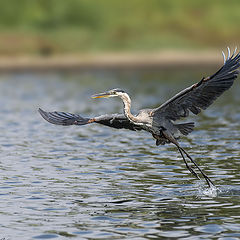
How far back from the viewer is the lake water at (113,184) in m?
12.4

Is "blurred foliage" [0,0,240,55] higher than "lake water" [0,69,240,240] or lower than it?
higher

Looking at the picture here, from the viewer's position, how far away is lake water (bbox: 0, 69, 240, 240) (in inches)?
490

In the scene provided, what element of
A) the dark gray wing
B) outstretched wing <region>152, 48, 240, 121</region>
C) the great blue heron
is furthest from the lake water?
outstretched wing <region>152, 48, 240, 121</region>

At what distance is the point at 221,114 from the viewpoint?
29.7 m

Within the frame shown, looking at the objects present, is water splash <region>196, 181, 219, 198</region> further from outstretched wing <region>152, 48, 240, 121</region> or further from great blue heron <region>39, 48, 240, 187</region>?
outstretched wing <region>152, 48, 240, 121</region>

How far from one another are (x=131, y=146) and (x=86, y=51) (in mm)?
74963

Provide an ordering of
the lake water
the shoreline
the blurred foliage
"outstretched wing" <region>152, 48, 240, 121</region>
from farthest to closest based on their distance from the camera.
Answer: the blurred foliage, the shoreline, "outstretched wing" <region>152, 48, 240, 121</region>, the lake water

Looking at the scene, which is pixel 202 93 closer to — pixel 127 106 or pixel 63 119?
pixel 127 106

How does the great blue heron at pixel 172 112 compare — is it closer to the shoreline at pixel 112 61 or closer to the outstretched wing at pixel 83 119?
the outstretched wing at pixel 83 119

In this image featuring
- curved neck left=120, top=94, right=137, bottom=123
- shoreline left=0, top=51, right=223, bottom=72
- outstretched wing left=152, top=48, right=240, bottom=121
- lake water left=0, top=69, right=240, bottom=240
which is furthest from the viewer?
shoreline left=0, top=51, right=223, bottom=72

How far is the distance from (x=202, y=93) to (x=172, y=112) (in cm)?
87

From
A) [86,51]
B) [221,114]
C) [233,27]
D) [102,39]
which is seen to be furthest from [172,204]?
[233,27]

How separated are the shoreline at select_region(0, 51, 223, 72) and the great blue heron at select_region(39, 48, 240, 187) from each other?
206ft

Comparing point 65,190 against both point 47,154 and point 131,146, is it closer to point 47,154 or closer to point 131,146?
point 47,154
